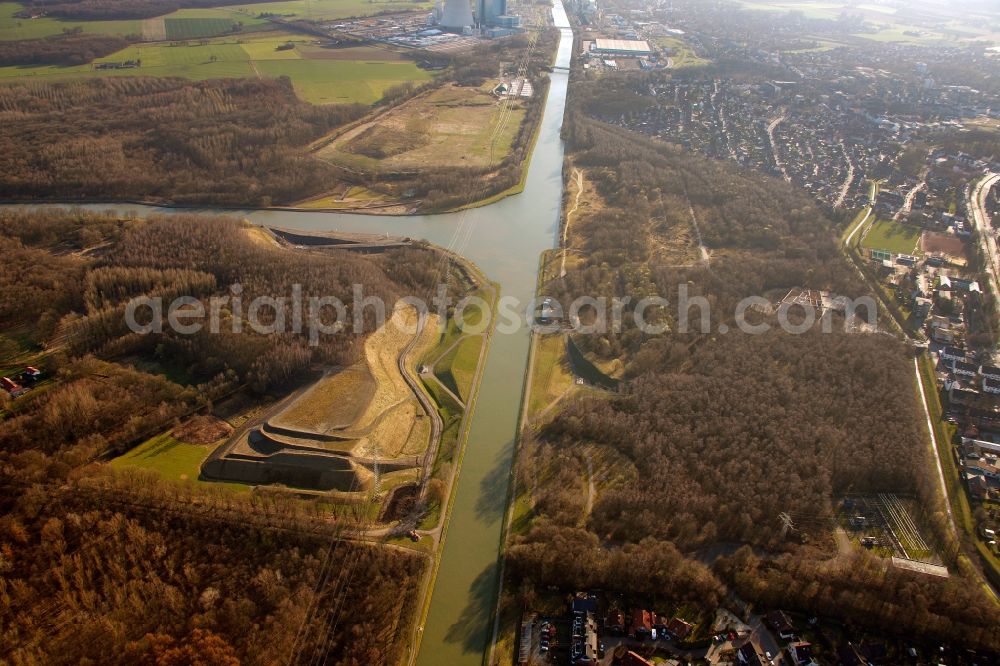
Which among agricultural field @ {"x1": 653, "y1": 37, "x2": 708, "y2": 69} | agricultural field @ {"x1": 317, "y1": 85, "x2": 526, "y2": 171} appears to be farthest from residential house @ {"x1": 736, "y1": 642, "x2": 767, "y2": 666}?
agricultural field @ {"x1": 653, "y1": 37, "x2": 708, "y2": 69}

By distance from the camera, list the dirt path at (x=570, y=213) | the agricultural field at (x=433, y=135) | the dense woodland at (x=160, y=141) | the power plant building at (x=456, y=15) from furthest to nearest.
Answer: the power plant building at (x=456, y=15), the agricultural field at (x=433, y=135), the dense woodland at (x=160, y=141), the dirt path at (x=570, y=213)

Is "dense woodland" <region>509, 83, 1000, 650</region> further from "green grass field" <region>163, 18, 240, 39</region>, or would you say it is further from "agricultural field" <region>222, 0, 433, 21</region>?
"agricultural field" <region>222, 0, 433, 21</region>

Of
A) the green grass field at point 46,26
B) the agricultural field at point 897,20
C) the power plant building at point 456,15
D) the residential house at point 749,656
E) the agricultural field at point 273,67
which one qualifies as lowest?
the residential house at point 749,656

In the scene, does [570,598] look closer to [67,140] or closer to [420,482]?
[420,482]

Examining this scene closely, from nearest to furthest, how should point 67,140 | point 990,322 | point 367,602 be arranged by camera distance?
point 367,602
point 990,322
point 67,140

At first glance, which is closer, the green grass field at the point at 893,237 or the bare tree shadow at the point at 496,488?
the bare tree shadow at the point at 496,488

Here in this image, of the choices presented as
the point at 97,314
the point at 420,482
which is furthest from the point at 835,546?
the point at 97,314

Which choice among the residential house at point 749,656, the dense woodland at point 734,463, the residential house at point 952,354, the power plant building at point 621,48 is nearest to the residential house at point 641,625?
the dense woodland at point 734,463

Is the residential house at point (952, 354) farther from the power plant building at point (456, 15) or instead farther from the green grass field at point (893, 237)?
the power plant building at point (456, 15)
